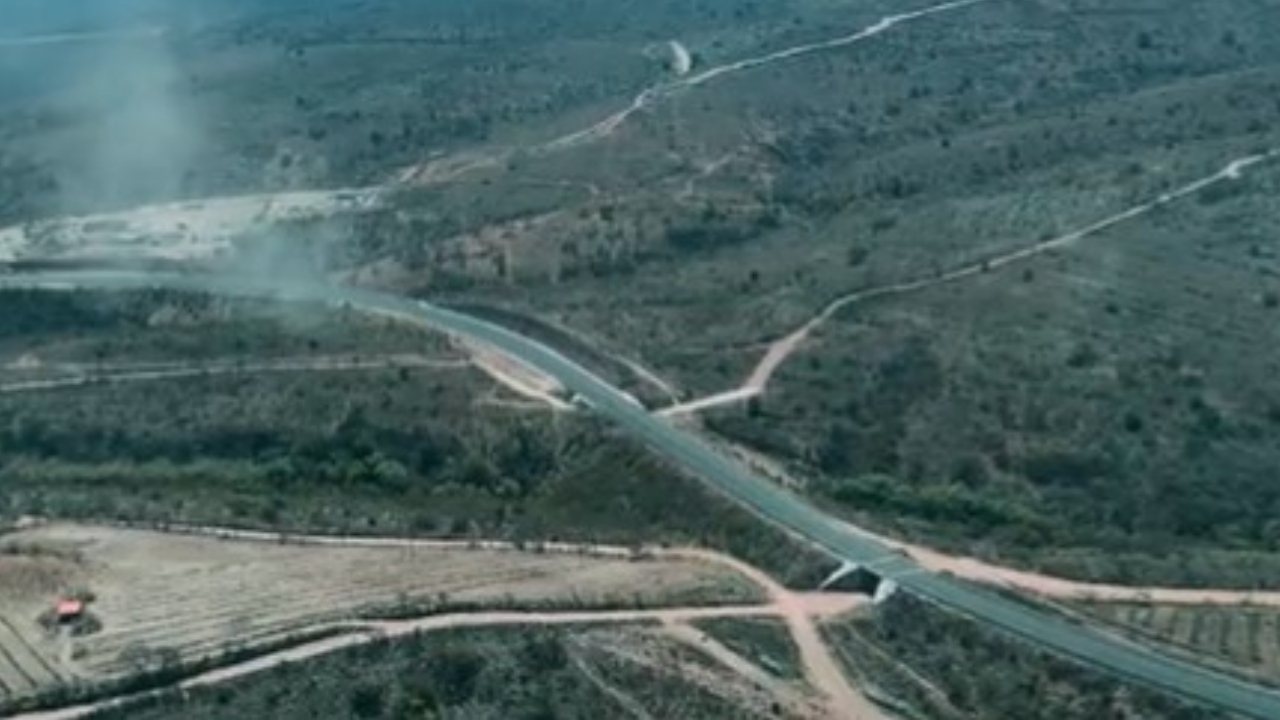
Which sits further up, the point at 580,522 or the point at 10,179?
the point at 10,179

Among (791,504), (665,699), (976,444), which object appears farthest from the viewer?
(976,444)

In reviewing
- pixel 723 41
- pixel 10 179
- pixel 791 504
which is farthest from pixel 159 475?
pixel 723 41

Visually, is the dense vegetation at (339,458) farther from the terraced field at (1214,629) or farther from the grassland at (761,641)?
the terraced field at (1214,629)

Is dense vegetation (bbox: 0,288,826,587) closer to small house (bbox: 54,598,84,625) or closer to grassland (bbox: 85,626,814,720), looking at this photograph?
grassland (bbox: 85,626,814,720)

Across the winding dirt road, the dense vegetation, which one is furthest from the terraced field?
the winding dirt road

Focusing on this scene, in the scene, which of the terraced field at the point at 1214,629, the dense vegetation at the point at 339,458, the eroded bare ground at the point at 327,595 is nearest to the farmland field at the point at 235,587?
the eroded bare ground at the point at 327,595

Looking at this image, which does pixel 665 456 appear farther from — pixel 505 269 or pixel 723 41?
pixel 723 41

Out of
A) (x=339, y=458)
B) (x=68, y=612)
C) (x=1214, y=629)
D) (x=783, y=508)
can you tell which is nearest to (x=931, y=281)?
(x=783, y=508)
